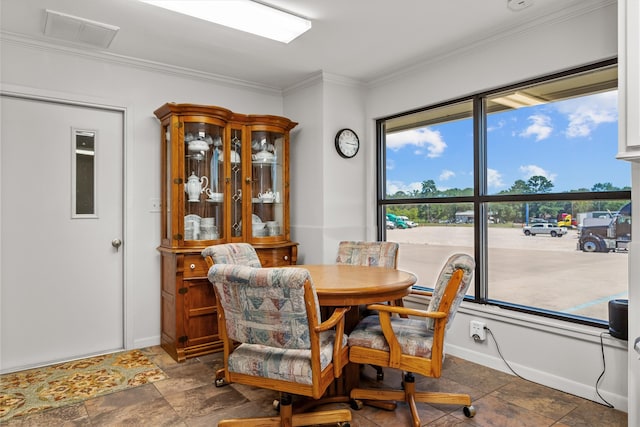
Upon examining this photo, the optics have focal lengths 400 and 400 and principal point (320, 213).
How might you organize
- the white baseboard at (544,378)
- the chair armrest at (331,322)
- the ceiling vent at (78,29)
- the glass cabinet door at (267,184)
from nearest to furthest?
the chair armrest at (331,322) < the white baseboard at (544,378) < the ceiling vent at (78,29) < the glass cabinet door at (267,184)

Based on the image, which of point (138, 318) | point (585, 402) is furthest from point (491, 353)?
point (138, 318)

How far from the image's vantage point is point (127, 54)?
11.1 ft

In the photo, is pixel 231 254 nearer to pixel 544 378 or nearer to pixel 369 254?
pixel 369 254

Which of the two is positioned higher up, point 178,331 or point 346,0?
point 346,0

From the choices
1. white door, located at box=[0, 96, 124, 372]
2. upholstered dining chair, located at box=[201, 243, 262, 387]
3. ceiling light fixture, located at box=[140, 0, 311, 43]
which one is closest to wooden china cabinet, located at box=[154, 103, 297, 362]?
white door, located at box=[0, 96, 124, 372]

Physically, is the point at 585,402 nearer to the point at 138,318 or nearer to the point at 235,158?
the point at 235,158

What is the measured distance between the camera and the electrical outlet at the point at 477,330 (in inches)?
122

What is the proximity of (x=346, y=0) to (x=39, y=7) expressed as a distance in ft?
6.49

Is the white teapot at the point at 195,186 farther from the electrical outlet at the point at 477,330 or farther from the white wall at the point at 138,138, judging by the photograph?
the electrical outlet at the point at 477,330

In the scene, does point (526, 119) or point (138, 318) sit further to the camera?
point (138, 318)

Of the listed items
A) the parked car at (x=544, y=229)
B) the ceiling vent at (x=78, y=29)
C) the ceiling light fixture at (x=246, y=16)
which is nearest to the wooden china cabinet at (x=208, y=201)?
the ceiling vent at (x=78, y=29)

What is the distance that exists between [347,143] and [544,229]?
6.36 ft

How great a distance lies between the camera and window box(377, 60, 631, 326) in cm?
262

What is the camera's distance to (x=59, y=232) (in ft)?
10.6
